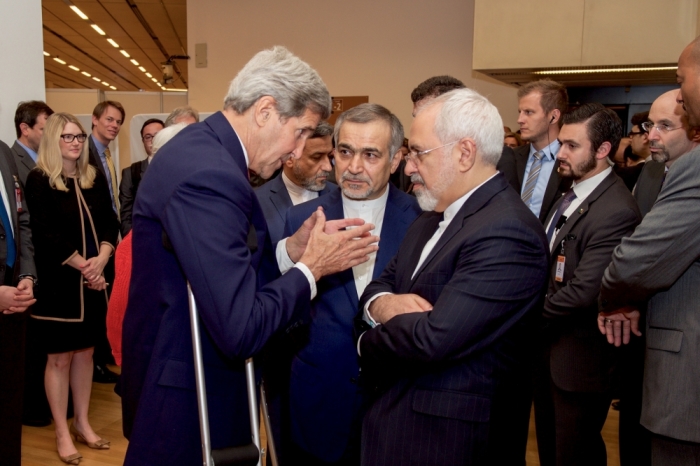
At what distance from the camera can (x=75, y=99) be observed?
7.24 m

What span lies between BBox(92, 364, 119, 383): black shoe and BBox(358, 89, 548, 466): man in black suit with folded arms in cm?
372

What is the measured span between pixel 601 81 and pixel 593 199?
5114 millimetres

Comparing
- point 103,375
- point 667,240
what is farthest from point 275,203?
point 103,375

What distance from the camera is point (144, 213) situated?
1459mm

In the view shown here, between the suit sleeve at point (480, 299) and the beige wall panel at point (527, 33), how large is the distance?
5.44 meters

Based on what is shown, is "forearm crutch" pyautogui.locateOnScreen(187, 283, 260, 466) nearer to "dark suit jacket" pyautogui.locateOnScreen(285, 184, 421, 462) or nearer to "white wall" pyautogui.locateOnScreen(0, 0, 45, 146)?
"dark suit jacket" pyautogui.locateOnScreen(285, 184, 421, 462)

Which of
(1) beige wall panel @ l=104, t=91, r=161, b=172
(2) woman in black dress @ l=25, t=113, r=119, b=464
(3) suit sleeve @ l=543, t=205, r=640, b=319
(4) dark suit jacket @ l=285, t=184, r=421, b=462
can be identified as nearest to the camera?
(4) dark suit jacket @ l=285, t=184, r=421, b=462

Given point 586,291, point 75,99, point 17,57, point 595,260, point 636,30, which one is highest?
point 636,30

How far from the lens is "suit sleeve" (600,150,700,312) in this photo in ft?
5.94

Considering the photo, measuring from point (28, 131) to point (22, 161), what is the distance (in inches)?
8.4

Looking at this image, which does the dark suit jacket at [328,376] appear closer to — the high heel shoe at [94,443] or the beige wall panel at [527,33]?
the high heel shoe at [94,443]

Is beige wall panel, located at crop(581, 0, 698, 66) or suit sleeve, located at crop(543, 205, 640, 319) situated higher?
beige wall panel, located at crop(581, 0, 698, 66)

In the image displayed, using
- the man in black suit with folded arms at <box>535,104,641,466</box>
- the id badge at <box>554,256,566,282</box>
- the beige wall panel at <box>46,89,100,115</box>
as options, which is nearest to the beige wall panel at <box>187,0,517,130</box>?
the beige wall panel at <box>46,89,100,115</box>

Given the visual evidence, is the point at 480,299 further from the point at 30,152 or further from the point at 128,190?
the point at 128,190
